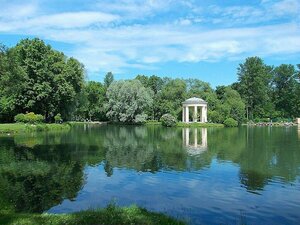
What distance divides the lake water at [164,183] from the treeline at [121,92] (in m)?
9.89

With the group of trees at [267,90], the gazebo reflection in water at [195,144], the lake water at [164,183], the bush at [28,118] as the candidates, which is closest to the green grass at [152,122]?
the group of trees at [267,90]

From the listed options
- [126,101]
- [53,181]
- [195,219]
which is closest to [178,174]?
[53,181]

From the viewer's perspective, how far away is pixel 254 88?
109938mm

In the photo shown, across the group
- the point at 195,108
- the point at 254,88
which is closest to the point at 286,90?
the point at 254,88

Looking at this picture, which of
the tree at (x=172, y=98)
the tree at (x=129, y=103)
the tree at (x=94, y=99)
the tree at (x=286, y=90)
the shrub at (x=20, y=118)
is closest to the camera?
the shrub at (x=20, y=118)

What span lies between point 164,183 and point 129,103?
230 ft

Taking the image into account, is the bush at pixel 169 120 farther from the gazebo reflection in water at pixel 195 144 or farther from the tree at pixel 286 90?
the tree at pixel 286 90

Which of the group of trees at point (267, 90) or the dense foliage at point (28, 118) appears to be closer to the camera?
the dense foliage at point (28, 118)

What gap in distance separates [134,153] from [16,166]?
10994 mm

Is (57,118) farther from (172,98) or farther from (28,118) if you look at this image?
(172,98)

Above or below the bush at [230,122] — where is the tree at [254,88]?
above

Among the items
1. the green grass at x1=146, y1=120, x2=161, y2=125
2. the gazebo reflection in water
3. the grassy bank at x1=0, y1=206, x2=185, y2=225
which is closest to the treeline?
the green grass at x1=146, y1=120, x2=161, y2=125

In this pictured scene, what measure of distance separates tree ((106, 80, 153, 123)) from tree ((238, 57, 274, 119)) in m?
34.7

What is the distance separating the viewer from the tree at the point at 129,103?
3499 inches
